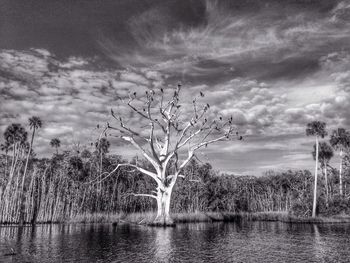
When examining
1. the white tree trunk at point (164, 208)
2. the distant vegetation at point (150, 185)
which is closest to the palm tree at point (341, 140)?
the distant vegetation at point (150, 185)

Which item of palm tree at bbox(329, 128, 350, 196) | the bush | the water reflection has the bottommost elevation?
the water reflection

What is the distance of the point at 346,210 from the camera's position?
137 feet

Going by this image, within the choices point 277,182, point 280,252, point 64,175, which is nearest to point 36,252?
point 280,252

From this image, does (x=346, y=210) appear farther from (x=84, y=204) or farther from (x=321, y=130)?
(x=84, y=204)

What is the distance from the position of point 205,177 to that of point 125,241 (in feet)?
114

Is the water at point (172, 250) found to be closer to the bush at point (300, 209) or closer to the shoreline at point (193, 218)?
the shoreline at point (193, 218)

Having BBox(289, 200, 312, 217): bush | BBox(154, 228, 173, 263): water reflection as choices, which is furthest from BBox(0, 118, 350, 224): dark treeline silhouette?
BBox(154, 228, 173, 263): water reflection

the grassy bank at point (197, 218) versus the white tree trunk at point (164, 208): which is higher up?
the white tree trunk at point (164, 208)

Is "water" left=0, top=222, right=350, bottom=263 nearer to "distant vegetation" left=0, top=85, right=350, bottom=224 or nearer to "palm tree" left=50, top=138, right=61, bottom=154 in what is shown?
"distant vegetation" left=0, top=85, right=350, bottom=224

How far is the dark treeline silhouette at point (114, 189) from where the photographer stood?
115ft

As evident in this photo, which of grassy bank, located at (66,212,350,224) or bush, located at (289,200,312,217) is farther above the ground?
bush, located at (289,200,312,217)

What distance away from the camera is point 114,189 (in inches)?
1773

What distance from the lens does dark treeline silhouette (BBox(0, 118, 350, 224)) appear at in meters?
35.2

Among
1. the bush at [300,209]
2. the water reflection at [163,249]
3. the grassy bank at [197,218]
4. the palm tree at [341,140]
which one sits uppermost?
the palm tree at [341,140]
